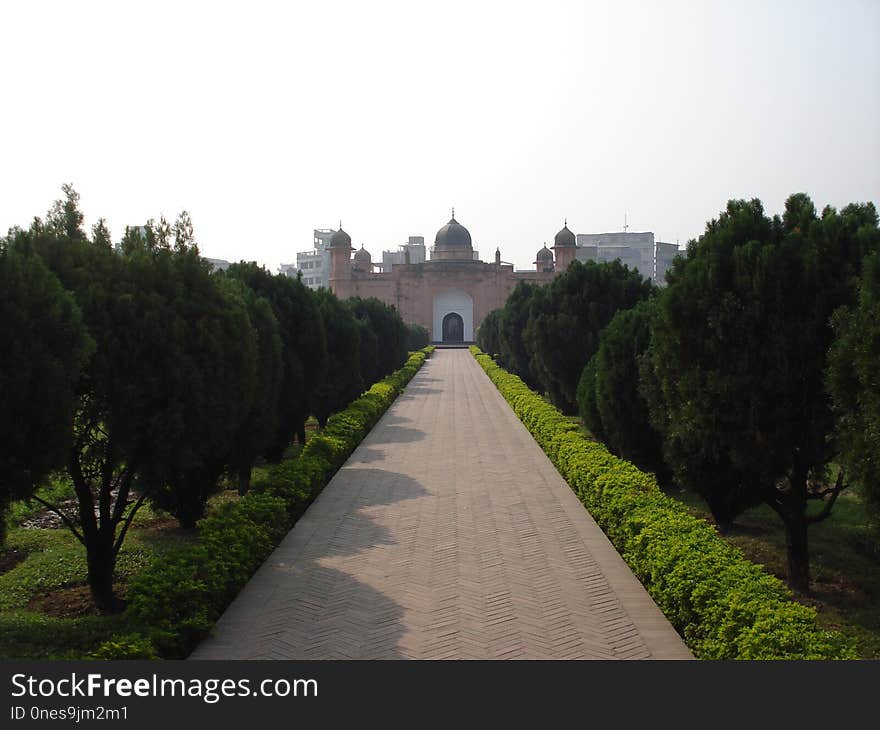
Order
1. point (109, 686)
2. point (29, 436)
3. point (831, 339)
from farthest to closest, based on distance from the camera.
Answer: point (831, 339) < point (29, 436) < point (109, 686)

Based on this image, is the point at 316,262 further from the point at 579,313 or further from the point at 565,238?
the point at 579,313

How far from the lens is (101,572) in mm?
6770

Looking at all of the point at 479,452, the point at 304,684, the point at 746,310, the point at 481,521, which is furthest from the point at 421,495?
the point at 304,684

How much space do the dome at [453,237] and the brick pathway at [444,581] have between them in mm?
49352

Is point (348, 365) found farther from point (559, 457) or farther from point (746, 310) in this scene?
point (746, 310)

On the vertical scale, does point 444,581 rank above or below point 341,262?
below

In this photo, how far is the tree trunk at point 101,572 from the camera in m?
6.72

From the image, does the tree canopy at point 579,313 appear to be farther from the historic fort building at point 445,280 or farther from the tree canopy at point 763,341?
the historic fort building at point 445,280

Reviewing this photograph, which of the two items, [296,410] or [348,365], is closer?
[296,410]

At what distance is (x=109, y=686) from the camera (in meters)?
3.74

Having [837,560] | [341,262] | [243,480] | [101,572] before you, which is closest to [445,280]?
[341,262]

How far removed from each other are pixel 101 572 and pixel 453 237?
5477cm

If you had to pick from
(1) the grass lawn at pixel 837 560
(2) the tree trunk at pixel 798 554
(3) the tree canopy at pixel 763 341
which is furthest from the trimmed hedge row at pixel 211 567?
(2) the tree trunk at pixel 798 554

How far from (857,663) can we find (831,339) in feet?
12.2
